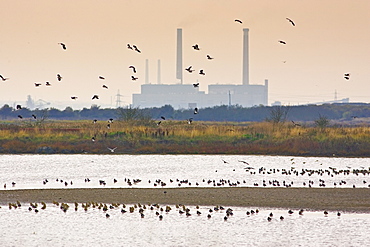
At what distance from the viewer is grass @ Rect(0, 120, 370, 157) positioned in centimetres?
5772

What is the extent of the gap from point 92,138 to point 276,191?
3105 cm

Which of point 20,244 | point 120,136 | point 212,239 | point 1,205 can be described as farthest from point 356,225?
point 120,136

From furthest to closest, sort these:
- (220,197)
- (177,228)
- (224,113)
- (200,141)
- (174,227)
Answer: (224,113), (200,141), (220,197), (174,227), (177,228)

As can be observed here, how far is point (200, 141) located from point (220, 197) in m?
29.9

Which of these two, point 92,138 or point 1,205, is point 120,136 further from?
point 1,205

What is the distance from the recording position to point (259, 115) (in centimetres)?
15738

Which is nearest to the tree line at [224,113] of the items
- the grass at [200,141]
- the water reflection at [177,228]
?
the grass at [200,141]

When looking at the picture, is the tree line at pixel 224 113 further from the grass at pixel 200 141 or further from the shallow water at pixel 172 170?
the shallow water at pixel 172 170

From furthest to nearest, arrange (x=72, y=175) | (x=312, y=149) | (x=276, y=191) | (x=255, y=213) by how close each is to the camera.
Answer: (x=312, y=149) → (x=72, y=175) → (x=276, y=191) → (x=255, y=213)

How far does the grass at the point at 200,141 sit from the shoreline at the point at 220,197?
24.2 m

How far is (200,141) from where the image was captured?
6088 cm

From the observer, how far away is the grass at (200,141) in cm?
5772

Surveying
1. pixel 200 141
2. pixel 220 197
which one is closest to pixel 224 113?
pixel 200 141

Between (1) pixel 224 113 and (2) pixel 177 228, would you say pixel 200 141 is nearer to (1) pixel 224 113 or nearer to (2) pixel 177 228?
(2) pixel 177 228
